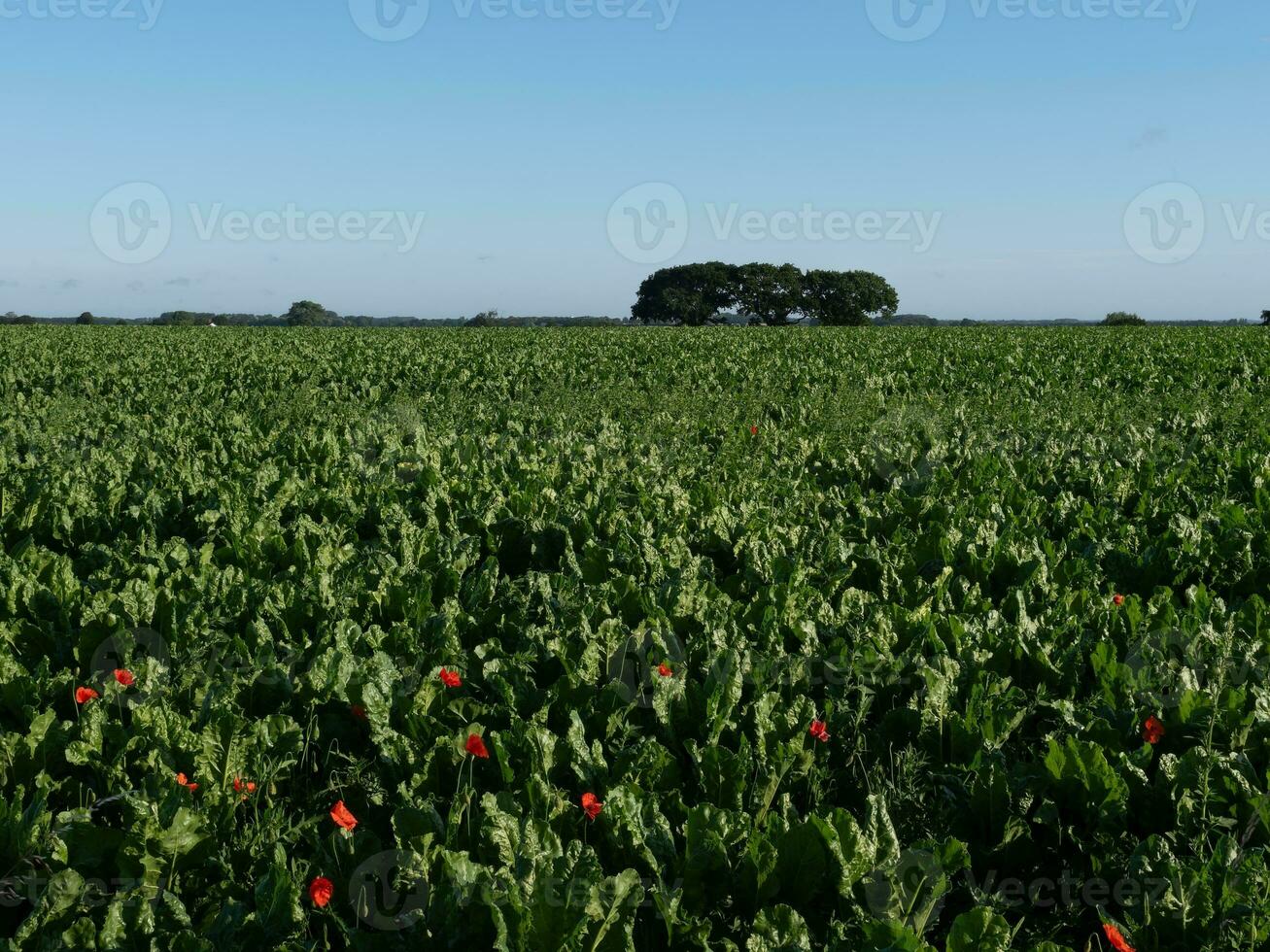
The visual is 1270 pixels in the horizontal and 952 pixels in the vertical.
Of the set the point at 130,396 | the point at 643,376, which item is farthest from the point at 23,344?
the point at 643,376

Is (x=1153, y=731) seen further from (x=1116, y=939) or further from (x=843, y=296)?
(x=843, y=296)

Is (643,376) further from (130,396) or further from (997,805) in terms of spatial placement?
(997,805)

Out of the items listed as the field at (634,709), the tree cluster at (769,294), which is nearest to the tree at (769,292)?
the tree cluster at (769,294)

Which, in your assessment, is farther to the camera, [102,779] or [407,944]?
[102,779]

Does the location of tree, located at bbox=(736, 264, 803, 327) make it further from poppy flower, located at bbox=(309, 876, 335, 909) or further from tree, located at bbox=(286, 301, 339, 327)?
poppy flower, located at bbox=(309, 876, 335, 909)

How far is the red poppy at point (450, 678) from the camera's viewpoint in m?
3.33

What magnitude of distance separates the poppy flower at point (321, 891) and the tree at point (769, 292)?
91.9 meters

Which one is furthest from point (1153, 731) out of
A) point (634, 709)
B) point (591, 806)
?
point (591, 806)

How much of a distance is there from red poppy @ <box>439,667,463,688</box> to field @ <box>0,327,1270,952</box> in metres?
0.01

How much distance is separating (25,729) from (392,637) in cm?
126

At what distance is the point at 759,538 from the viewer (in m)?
5.22

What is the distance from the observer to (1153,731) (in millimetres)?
2988

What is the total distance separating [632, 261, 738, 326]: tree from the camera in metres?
90.5

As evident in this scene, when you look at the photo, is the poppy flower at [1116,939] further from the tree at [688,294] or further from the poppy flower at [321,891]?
the tree at [688,294]
